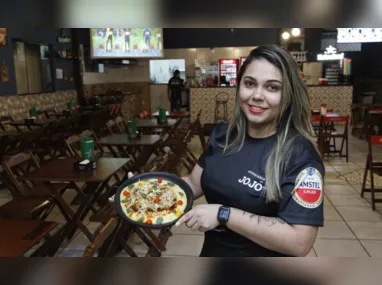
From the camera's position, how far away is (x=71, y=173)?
10.1 feet

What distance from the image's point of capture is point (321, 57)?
13406mm

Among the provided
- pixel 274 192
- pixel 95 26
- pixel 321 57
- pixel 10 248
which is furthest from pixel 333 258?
pixel 321 57

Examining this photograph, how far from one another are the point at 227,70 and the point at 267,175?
37.1 ft

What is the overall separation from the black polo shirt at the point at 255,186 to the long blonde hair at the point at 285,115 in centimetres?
2

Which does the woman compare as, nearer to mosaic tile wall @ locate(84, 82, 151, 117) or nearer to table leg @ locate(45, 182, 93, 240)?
table leg @ locate(45, 182, 93, 240)

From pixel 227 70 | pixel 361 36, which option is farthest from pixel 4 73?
pixel 361 36

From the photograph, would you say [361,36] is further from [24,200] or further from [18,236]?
[18,236]

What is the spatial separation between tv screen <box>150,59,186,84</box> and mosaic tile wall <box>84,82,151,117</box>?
56cm

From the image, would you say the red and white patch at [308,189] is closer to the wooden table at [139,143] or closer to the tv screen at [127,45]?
the wooden table at [139,143]

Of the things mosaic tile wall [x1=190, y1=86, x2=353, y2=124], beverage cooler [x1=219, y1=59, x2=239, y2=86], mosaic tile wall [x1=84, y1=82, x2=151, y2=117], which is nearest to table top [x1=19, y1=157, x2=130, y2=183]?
mosaic tile wall [x1=190, y1=86, x2=353, y2=124]

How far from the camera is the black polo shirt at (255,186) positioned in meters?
1.06

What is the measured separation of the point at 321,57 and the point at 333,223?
1096 centimetres

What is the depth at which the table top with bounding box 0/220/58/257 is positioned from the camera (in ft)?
6.90

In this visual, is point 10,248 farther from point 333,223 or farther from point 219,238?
point 333,223
